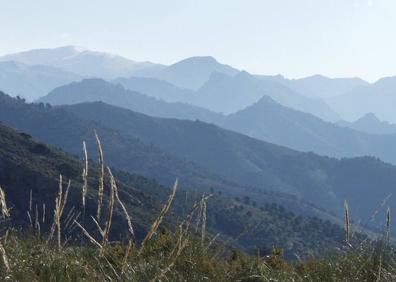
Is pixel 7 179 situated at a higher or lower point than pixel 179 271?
lower

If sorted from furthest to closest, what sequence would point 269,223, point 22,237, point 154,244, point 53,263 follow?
point 269,223
point 154,244
point 22,237
point 53,263

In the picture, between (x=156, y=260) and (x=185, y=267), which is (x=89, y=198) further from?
(x=185, y=267)

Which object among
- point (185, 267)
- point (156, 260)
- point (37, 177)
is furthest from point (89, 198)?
point (185, 267)

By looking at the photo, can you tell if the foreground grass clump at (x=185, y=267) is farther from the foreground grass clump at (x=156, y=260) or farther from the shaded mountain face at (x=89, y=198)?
the shaded mountain face at (x=89, y=198)

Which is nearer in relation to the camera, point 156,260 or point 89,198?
point 156,260

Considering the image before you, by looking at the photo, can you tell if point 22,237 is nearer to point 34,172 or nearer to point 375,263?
point 375,263

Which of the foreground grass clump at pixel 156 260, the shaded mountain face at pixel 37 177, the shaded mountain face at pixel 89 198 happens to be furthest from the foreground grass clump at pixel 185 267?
the shaded mountain face at pixel 37 177

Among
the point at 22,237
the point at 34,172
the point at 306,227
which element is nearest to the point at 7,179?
the point at 34,172

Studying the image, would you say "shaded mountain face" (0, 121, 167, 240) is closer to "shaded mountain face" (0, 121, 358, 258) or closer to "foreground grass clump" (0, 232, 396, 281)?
"shaded mountain face" (0, 121, 358, 258)

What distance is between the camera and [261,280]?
4.67 metres

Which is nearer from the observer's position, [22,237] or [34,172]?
[22,237]

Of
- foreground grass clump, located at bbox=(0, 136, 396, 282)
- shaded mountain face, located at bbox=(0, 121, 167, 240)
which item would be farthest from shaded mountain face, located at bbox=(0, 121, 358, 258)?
foreground grass clump, located at bbox=(0, 136, 396, 282)

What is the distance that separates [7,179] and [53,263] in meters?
109

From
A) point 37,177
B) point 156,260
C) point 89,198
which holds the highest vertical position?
point 156,260
